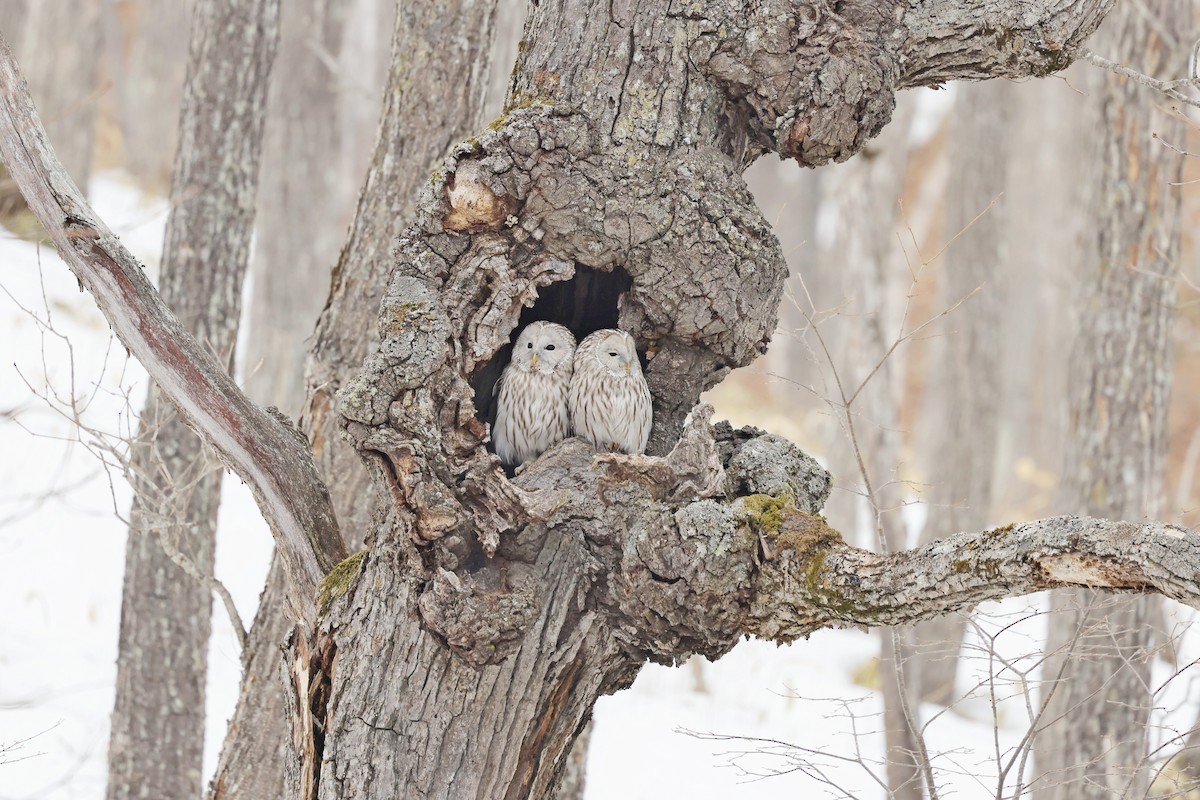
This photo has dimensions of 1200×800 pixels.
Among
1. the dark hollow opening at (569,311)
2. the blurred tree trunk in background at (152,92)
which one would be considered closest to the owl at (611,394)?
the dark hollow opening at (569,311)

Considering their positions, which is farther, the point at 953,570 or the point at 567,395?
the point at 567,395

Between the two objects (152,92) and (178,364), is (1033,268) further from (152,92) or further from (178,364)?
(178,364)

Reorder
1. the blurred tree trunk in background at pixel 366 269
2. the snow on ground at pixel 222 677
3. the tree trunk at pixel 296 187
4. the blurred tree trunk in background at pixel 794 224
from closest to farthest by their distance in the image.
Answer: the blurred tree trunk in background at pixel 366 269, the snow on ground at pixel 222 677, the tree trunk at pixel 296 187, the blurred tree trunk in background at pixel 794 224

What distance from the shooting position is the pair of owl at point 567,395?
4148 mm

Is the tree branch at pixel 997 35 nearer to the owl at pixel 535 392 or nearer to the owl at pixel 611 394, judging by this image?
the owl at pixel 611 394

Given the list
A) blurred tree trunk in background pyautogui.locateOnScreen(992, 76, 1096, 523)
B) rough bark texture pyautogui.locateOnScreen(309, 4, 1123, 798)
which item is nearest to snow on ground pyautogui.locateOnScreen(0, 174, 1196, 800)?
rough bark texture pyautogui.locateOnScreen(309, 4, 1123, 798)

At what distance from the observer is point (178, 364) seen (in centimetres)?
341

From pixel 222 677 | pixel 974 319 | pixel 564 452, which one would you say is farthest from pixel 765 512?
pixel 974 319

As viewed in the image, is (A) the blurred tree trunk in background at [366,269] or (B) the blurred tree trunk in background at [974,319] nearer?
(A) the blurred tree trunk in background at [366,269]

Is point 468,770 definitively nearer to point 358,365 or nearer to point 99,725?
point 358,365

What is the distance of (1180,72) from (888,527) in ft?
10.5

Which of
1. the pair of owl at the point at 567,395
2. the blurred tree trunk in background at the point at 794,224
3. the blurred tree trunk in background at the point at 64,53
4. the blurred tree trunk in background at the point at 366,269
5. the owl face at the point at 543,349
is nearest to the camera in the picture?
the pair of owl at the point at 567,395

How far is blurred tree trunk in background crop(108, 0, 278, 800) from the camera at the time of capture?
5.53 meters

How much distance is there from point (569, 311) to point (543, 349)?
0.85 ft
